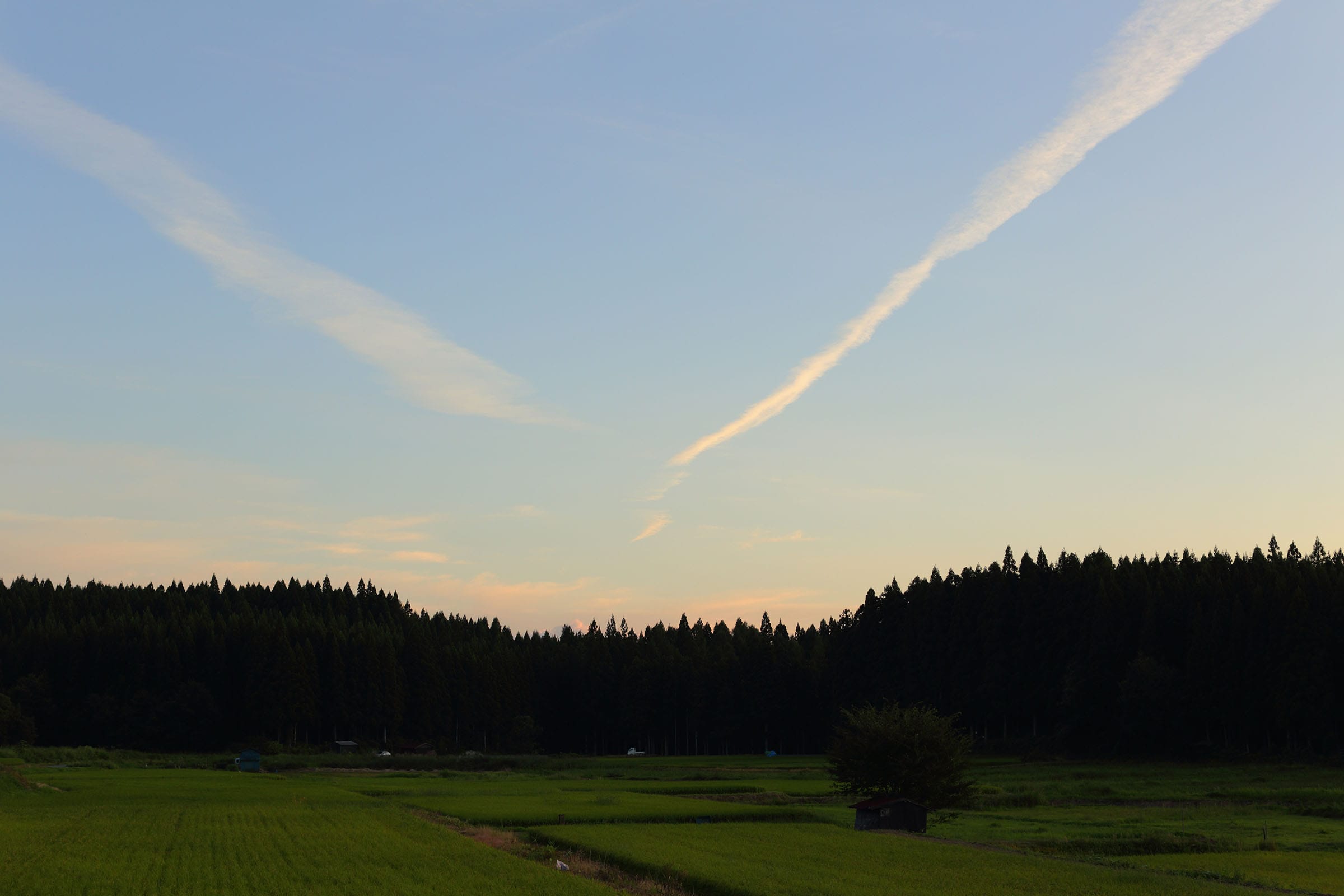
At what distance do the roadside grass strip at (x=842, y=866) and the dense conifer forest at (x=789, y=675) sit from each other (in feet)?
206

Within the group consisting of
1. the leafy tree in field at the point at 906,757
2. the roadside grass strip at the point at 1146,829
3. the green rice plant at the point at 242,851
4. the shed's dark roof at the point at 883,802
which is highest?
the leafy tree in field at the point at 906,757

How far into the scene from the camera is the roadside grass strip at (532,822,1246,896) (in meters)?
37.9

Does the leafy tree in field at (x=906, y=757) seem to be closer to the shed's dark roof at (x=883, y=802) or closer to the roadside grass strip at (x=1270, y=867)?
the shed's dark roof at (x=883, y=802)

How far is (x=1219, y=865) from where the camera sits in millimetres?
45438

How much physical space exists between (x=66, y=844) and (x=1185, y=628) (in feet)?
336

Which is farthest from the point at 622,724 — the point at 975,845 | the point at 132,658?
the point at 975,845

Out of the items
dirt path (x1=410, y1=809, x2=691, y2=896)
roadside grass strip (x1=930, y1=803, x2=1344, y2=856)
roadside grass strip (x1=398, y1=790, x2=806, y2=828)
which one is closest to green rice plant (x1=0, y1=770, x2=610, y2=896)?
dirt path (x1=410, y1=809, x2=691, y2=896)

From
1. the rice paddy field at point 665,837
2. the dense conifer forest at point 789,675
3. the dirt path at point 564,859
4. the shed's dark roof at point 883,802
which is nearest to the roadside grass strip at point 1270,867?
the rice paddy field at point 665,837

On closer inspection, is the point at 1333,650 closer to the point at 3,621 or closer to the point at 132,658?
the point at 132,658

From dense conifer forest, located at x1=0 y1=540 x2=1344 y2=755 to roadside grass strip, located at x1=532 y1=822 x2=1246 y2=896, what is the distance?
62792mm

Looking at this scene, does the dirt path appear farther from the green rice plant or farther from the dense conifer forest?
the dense conifer forest

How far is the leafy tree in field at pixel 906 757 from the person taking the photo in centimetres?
6894

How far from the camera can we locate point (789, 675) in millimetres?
171250

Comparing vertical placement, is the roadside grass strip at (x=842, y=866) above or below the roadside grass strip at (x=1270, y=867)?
below
